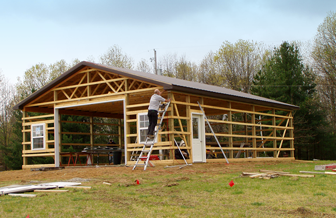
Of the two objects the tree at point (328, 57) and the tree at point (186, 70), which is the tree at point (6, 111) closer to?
the tree at point (186, 70)

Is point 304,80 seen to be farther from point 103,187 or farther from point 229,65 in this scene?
point 103,187

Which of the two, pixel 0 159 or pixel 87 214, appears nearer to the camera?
pixel 87 214

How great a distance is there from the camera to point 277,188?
7.29 m

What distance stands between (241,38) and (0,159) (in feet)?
87.3

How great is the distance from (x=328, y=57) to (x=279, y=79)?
5005 mm

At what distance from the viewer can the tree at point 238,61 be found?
3788 cm

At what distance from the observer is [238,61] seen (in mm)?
38188

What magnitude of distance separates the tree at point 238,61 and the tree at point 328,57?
23.7ft

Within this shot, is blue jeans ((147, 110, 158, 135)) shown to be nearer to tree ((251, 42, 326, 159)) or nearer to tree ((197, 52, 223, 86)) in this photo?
tree ((251, 42, 326, 159))

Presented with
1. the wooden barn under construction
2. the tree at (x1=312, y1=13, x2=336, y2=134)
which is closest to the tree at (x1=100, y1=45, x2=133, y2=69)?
the wooden barn under construction

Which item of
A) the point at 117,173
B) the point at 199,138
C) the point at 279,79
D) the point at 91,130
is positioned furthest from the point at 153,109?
the point at 279,79

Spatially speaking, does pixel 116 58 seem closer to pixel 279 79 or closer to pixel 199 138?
pixel 279 79

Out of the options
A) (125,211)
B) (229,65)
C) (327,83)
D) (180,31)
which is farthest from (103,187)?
(229,65)

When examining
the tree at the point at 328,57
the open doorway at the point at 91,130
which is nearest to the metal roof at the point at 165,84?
the open doorway at the point at 91,130
